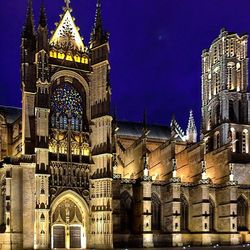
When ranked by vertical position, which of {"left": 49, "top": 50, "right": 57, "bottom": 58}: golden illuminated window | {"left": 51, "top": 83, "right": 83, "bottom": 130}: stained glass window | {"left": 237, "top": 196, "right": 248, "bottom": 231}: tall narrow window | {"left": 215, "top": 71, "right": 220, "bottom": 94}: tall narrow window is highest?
{"left": 215, "top": 71, "right": 220, "bottom": 94}: tall narrow window

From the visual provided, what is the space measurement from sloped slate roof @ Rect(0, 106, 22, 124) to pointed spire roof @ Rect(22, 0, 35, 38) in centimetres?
1206

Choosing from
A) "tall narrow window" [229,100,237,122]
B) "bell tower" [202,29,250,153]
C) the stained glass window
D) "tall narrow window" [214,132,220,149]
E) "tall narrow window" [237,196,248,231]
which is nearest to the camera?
the stained glass window

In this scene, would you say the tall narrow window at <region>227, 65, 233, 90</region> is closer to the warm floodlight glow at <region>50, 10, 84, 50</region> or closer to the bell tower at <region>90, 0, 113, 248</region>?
the bell tower at <region>90, 0, 113, 248</region>

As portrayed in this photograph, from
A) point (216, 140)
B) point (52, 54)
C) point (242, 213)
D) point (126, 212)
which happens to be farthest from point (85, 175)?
point (216, 140)

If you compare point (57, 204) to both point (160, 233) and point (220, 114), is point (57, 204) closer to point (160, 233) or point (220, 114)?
point (160, 233)

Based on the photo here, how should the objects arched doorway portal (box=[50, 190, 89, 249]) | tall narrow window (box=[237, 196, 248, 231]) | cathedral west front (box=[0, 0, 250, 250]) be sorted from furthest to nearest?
tall narrow window (box=[237, 196, 248, 231]), arched doorway portal (box=[50, 190, 89, 249]), cathedral west front (box=[0, 0, 250, 250])

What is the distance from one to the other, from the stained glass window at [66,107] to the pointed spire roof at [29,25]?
20.8ft

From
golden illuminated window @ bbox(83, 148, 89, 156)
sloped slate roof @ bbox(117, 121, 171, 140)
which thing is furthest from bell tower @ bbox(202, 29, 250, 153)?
golden illuminated window @ bbox(83, 148, 89, 156)

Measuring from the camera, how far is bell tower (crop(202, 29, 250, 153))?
72.6 m

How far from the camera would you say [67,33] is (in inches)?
2119

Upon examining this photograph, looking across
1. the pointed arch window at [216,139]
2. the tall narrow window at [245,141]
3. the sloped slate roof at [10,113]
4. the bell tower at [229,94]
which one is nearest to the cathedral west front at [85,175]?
the sloped slate roof at [10,113]

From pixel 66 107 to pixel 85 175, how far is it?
7454mm

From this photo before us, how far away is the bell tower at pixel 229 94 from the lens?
238 feet

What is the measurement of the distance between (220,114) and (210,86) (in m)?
6.12
